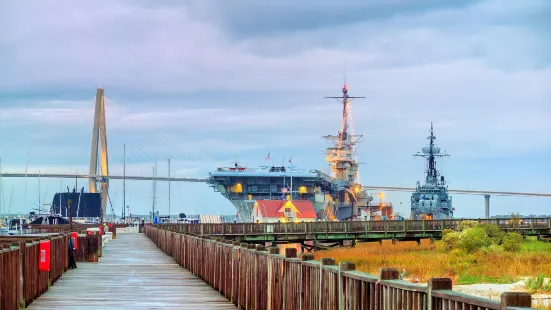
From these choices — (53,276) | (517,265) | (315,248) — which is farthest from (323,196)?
(53,276)

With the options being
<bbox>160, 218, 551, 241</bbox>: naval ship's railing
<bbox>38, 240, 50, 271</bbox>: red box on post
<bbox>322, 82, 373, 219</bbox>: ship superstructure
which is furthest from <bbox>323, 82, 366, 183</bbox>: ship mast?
<bbox>38, 240, 50, 271</bbox>: red box on post

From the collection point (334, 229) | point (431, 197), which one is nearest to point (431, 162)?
point (431, 197)

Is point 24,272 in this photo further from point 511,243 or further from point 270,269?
point 511,243

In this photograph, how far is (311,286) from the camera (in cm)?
1224

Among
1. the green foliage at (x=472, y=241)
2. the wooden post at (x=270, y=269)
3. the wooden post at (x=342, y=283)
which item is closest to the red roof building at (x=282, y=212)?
the green foliage at (x=472, y=241)

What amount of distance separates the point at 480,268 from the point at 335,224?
34.5m

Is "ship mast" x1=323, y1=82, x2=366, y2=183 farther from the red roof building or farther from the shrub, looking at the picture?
the shrub

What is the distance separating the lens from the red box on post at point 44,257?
73.0 ft

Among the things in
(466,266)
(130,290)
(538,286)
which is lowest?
(466,266)

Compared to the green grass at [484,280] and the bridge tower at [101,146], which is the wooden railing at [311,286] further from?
the bridge tower at [101,146]

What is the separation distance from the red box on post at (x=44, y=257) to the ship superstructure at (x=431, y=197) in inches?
5183

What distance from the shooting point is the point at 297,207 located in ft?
456

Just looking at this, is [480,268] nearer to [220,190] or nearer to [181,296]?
[181,296]

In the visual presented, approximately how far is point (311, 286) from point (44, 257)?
12015 millimetres
